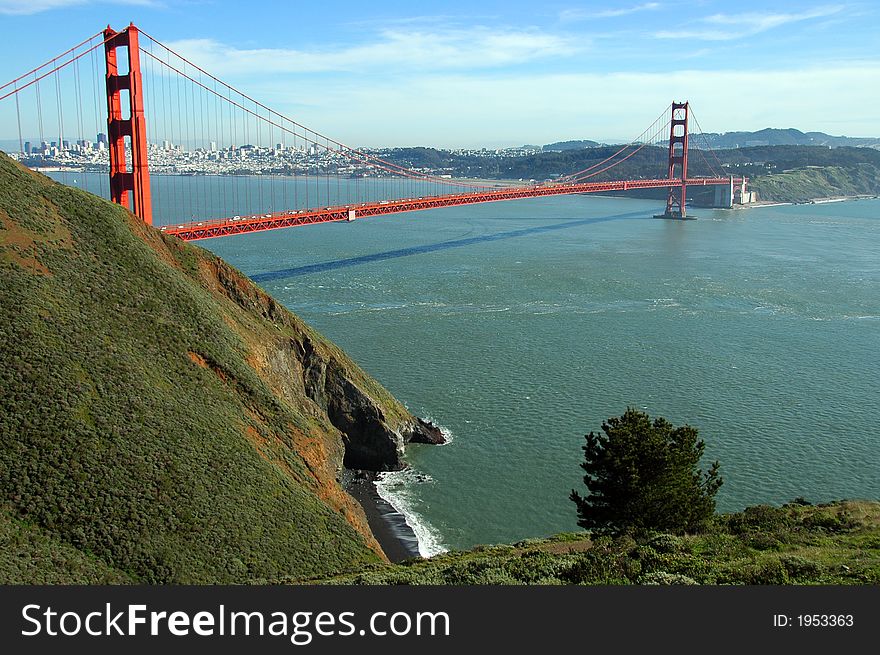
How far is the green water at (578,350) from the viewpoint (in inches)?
610

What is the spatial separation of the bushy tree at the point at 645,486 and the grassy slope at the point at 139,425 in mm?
3454

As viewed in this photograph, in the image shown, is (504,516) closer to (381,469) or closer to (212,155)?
(381,469)

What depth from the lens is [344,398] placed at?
16719 mm

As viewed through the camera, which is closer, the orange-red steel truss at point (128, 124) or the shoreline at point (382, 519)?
the shoreline at point (382, 519)

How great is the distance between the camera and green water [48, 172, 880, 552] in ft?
50.9

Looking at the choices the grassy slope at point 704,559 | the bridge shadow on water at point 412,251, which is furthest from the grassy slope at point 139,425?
the bridge shadow on water at point 412,251

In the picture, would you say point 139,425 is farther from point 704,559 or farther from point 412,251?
point 412,251

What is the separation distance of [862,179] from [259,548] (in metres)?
109

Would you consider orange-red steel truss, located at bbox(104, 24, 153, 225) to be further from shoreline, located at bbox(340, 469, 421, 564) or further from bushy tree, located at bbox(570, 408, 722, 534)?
bushy tree, located at bbox(570, 408, 722, 534)

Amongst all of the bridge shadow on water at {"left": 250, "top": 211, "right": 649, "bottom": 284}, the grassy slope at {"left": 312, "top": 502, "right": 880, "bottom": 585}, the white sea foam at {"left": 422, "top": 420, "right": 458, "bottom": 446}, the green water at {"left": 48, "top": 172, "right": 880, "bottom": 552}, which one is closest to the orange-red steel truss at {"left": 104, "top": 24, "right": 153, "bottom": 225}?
the green water at {"left": 48, "top": 172, "right": 880, "bottom": 552}

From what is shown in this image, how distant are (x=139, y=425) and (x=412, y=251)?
3442 cm

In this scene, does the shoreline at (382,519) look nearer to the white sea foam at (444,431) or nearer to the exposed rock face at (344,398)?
the exposed rock face at (344,398)

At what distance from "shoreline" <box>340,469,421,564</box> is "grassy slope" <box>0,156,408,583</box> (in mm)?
491

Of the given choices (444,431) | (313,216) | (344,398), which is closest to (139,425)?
(344,398)
